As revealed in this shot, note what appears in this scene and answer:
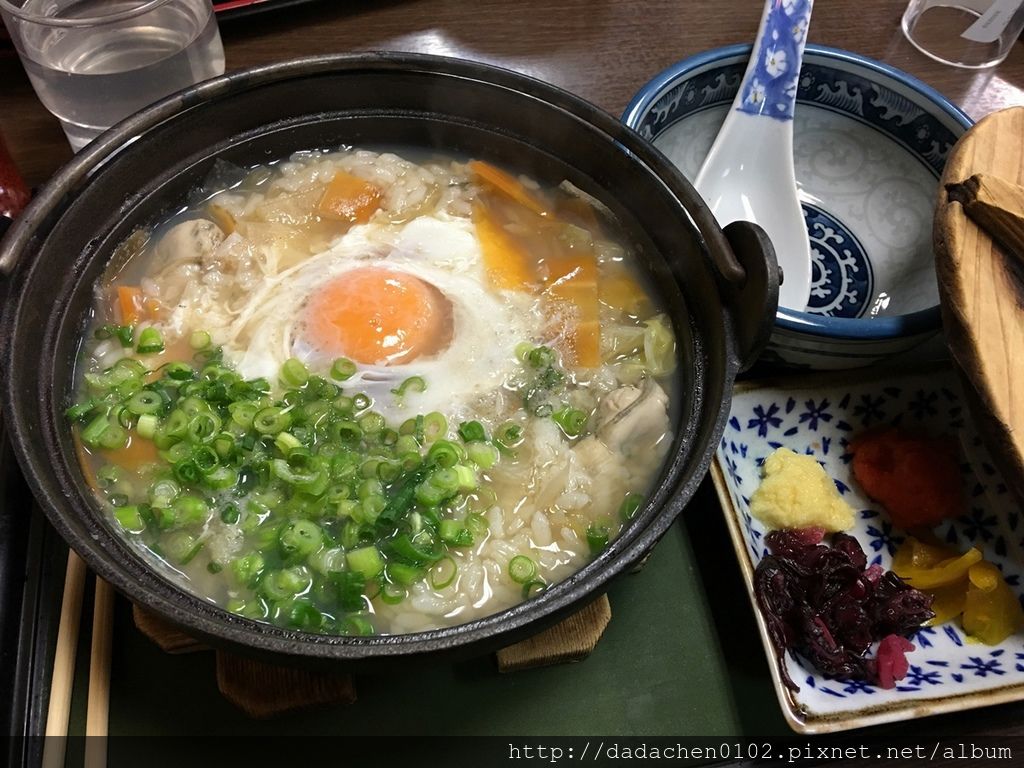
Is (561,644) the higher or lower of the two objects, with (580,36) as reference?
lower

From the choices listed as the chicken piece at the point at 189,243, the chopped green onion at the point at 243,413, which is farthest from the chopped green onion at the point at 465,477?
the chicken piece at the point at 189,243

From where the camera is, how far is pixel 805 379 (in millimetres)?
1887

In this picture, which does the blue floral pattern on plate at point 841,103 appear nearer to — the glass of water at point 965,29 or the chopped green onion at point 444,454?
the glass of water at point 965,29

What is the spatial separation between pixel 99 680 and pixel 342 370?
0.77 m

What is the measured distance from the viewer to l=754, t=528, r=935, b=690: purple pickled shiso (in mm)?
1496

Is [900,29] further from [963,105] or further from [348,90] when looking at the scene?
[348,90]

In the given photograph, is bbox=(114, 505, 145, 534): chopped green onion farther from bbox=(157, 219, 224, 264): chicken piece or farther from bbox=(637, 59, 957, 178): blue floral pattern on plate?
bbox=(637, 59, 957, 178): blue floral pattern on plate

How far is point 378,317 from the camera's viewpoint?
1756 mm

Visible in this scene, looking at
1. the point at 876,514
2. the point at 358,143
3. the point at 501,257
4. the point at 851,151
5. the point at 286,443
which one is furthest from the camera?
the point at 851,151

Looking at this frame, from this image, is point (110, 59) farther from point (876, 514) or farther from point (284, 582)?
point (876, 514)

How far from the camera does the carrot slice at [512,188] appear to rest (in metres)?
1.94

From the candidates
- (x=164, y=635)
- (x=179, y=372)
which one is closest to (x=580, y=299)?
(x=179, y=372)

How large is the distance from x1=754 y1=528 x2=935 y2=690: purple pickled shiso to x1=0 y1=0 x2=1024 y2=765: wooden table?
5.00 ft

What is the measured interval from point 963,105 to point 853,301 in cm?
100
